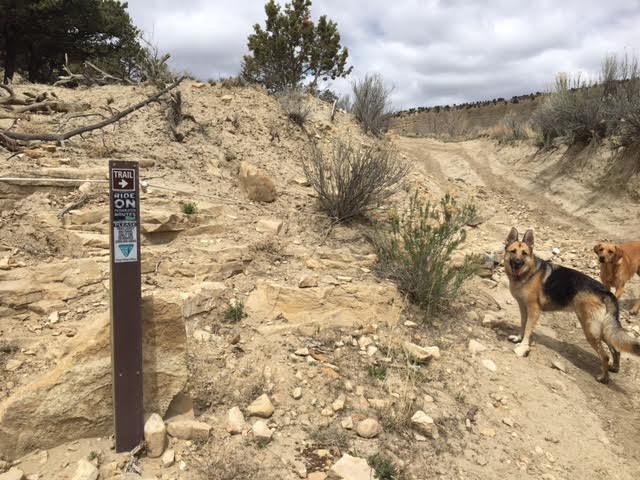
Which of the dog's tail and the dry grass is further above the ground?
the dog's tail

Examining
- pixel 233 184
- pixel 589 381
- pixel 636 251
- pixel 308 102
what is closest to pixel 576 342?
pixel 589 381

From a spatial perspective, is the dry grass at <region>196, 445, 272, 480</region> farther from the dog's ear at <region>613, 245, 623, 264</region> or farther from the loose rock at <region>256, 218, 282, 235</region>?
the dog's ear at <region>613, 245, 623, 264</region>

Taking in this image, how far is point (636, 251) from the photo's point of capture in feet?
18.4

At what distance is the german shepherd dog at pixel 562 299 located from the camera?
4129 millimetres

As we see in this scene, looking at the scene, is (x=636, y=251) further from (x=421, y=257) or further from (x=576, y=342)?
(x=421, y=257)

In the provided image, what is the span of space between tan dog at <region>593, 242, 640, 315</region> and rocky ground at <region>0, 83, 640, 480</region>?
47 cm

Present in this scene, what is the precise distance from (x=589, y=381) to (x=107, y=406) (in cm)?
419

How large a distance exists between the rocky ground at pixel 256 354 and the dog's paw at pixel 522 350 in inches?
6.0

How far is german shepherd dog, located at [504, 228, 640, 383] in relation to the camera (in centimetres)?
413

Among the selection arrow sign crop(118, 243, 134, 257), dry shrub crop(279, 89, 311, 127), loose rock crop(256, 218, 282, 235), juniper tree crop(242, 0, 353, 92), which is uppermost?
juniper tree crop(242, 0, 353, 92)

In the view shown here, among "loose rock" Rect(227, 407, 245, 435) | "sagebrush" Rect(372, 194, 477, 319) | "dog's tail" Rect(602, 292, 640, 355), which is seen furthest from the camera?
"sagebrush" Rect(372, 194, 477, 319)

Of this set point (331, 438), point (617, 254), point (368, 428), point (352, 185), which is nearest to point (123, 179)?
point (331, 438)

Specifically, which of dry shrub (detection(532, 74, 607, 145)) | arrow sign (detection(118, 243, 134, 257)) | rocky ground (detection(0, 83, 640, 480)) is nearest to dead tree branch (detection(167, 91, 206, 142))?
rocky ground (detection(0, 83, 640, 480))

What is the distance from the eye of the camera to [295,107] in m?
8.84
